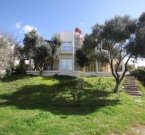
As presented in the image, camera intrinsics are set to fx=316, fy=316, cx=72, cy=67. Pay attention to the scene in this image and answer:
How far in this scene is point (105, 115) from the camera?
Answer: 19.4m

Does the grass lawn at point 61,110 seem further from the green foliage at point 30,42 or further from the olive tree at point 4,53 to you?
the green foliage at point 30,42

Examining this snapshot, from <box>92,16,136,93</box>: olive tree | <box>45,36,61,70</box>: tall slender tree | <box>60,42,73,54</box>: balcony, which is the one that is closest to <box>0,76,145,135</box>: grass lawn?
<box>92,16,136,93</box>: olive tree

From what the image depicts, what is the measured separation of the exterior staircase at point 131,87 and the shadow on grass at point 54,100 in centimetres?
363

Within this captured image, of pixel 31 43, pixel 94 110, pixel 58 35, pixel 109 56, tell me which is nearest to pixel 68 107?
pixel 94 110

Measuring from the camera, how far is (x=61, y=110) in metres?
20.6

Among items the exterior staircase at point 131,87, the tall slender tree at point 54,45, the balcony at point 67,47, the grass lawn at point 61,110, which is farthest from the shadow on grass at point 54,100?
the balcony at point 67,47

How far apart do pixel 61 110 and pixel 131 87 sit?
14.7m

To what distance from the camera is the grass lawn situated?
15508mm

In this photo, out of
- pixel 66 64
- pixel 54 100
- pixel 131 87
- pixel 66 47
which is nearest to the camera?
pixel 54 100

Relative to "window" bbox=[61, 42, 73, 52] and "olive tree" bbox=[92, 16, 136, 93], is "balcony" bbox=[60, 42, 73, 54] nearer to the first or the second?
"window" bbox=[61, 42, 73, 52]

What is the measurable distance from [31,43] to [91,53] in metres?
11.0

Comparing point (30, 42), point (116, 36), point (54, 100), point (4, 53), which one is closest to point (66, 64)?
point (30, 42)

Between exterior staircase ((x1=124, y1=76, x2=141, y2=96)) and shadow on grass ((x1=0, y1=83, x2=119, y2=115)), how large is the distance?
363 cm

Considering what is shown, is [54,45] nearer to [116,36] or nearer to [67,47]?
[67,47]
